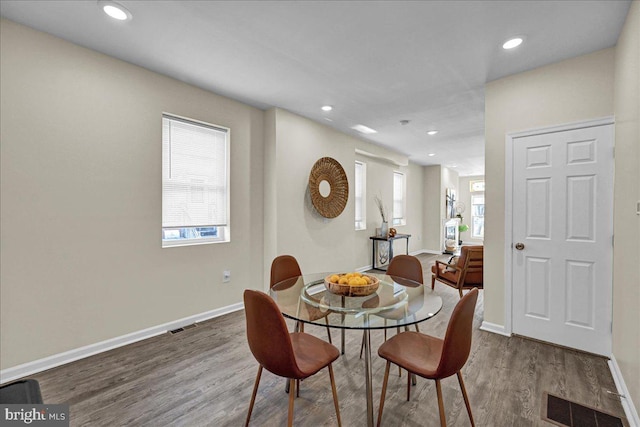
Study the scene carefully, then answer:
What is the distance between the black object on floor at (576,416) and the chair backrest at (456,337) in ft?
3.06

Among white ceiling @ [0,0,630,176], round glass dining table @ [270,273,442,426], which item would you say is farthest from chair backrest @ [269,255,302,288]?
white ceiling @ [0,0,630,176]

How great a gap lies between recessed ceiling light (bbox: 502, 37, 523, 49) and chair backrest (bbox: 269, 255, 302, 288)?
2.60 m

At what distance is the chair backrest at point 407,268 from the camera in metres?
2.59

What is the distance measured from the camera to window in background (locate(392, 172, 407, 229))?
737 cm

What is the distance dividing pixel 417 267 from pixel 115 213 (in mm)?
2788

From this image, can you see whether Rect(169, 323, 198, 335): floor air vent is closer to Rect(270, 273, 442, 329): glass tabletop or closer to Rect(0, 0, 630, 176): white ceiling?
Rect(270, 273, 442, 329): glass tabletop

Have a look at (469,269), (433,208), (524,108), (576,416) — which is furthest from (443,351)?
(433,208)

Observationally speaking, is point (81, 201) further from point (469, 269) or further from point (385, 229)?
point (385, 229)

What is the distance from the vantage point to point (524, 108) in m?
2.90

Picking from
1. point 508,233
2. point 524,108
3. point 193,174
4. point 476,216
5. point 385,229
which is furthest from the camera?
point 476,216

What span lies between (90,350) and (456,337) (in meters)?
2.96

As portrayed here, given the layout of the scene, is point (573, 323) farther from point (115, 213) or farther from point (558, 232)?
point (115, 213)

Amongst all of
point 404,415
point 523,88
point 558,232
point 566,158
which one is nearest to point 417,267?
point 404,415

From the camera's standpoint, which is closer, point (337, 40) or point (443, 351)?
point (443, 351)
